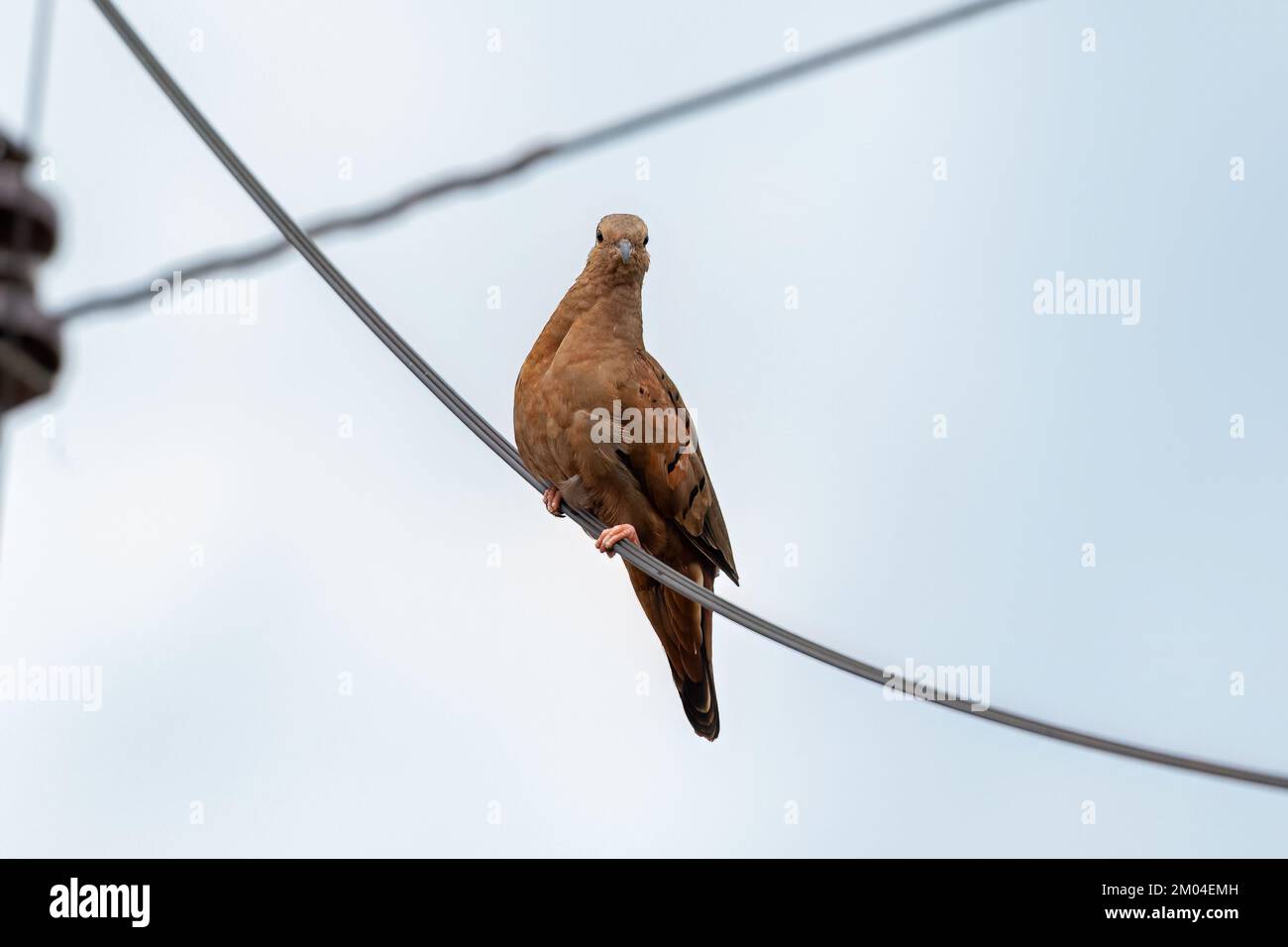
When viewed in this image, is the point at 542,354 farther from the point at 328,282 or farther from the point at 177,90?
the point at 177,90

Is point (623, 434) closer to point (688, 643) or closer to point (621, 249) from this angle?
point (621, 249)

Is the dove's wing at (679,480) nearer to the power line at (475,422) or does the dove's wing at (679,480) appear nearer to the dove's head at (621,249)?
the dove's head at (621,249)

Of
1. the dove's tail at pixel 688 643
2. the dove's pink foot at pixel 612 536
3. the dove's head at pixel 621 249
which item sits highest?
the dove's head at pixel 621 249

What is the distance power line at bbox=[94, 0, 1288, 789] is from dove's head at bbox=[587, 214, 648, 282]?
1.55 meters

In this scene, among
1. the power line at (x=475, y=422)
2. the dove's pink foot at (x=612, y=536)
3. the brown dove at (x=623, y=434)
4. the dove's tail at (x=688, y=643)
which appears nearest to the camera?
the power line at (x=475, y=422)

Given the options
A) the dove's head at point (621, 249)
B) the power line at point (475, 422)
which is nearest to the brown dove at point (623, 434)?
the dove's head at point (621, 249)

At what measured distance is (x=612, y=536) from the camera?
521cm

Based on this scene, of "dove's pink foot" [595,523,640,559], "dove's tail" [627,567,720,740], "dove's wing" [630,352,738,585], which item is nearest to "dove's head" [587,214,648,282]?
"dove's wing" [630,352,738,585]

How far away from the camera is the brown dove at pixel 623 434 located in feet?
17.9

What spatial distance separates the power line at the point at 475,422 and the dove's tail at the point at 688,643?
1.55 meters

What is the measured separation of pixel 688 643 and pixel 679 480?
697 millimetres

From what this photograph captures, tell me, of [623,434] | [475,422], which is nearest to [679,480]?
[623,434]

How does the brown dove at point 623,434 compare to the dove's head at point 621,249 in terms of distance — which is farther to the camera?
the dove's head at point 621,249

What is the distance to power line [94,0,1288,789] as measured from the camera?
3355 millimetres
